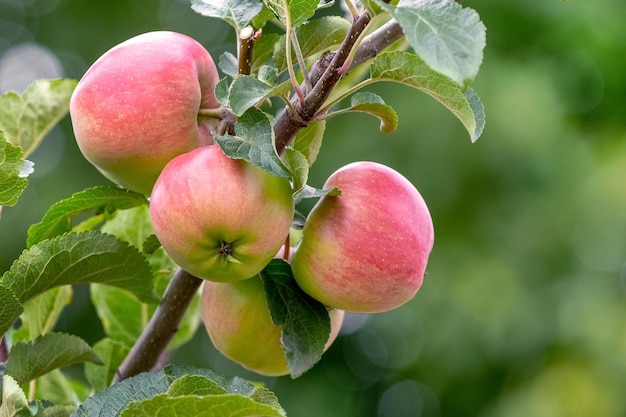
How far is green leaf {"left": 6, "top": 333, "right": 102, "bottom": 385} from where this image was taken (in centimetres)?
68

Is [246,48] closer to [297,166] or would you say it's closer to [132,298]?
[297,166]

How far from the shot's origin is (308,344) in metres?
0.68

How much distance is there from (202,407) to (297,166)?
22 cm

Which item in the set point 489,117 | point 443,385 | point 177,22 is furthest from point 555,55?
point 177,22

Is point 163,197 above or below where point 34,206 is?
above

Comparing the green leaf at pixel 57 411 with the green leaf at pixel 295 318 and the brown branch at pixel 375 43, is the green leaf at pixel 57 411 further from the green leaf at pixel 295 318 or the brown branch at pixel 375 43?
the brown branch at pixel 375 43

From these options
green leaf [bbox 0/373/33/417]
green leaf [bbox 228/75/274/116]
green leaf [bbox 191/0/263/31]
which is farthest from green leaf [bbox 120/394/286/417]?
green leaf [bbox 191/0/263/31]

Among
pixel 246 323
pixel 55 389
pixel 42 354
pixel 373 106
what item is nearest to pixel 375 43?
pixel 373 106

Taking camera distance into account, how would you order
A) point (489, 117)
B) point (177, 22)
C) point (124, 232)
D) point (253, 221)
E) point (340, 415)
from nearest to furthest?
1. point (253, 221)
2. point (124, 232)
3. point (489, 117)
4. point (340, 415)
5. point (177, 22)

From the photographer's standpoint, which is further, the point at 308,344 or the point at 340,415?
the point at 340,415

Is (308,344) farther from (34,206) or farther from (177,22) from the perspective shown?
(177,22)

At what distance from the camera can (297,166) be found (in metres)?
0.63

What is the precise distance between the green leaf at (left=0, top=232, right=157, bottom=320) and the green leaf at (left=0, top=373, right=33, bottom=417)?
10 centimetres

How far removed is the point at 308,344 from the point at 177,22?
4474 millimetres
